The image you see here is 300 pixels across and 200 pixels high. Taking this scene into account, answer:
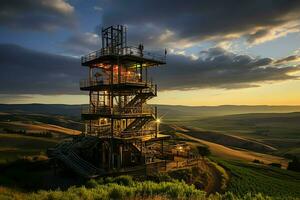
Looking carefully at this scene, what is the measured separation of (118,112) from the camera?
34500 millimetres

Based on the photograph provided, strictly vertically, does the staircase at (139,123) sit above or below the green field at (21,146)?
above

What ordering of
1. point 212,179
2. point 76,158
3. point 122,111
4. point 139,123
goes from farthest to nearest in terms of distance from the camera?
point 139,123, point 122,111, point 76,158, point 212,179

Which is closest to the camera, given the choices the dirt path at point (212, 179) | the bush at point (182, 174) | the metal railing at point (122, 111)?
the dirt path at point (212, 179)

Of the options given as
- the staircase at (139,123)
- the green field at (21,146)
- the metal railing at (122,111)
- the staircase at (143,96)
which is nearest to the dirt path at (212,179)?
the staircase at (139,123)

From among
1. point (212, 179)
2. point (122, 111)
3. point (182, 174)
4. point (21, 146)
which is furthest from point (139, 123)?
point (21, 146)

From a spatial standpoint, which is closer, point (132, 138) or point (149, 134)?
point (132, 138)

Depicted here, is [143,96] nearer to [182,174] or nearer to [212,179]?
[182,174]

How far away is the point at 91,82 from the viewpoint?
126ft

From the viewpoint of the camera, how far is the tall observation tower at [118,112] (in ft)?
109

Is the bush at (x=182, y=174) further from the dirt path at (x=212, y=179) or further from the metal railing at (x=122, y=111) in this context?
the metal railing at (x=122, y=111)

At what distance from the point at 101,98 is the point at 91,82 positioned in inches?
117

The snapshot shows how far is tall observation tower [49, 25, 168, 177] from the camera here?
33.3 m

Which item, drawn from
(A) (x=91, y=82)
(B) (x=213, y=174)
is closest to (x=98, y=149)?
(A) (x=91, y=82)

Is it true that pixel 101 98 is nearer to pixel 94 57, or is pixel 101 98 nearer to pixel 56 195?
pixel 94 57
